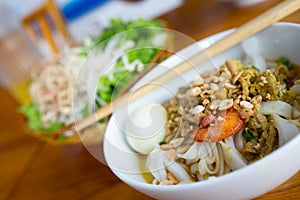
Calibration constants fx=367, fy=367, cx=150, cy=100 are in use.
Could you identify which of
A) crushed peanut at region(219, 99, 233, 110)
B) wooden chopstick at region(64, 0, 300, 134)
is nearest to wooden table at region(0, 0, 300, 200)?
wooden chopstick at region(64, 0, 300, 134)

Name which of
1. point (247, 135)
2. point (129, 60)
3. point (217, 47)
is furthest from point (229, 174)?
point (129, 60)

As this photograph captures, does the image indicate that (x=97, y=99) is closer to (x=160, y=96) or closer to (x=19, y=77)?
(x=160, y=96)

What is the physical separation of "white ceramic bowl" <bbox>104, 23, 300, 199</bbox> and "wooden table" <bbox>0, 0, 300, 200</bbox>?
58 mm

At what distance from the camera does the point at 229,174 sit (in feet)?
1.62

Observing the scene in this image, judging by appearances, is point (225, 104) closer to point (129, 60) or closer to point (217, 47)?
point (217, 47)

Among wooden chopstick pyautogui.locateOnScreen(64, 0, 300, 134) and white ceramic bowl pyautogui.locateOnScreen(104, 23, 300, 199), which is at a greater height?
wooden chopstick pyautogui.locateOnScreen(64, 0, 300, 134)

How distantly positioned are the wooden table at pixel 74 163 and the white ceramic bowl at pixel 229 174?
58 millimetres

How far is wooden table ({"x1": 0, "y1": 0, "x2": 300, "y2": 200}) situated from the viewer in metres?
0.79

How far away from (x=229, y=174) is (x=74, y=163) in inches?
21.7

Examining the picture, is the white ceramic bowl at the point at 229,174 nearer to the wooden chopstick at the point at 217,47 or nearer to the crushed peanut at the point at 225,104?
the wooden chopstick at the point at 217,47

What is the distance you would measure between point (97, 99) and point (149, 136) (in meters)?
0.35

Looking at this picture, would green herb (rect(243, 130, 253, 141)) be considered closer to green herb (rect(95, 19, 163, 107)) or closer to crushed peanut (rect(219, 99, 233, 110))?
crushed peanut (rect(219, 99, 233, 110))

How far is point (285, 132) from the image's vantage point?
55 centimetres

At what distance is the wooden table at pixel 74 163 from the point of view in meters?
0.79
